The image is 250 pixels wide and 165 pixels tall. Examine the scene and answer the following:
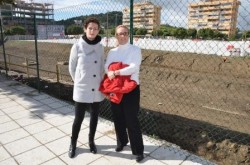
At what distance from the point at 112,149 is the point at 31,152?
1.16m

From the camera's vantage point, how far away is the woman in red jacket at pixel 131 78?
2666 mm

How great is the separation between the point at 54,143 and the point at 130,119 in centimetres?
143

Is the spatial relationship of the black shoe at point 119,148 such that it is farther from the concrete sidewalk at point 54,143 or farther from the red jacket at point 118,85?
the red jacket at point 118,85

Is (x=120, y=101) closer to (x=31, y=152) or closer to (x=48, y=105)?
(x=31, y=152)

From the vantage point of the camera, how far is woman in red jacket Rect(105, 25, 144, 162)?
2.67 meters

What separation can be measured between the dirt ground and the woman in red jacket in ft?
5.93

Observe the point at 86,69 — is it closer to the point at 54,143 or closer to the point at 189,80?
the point at 54,143

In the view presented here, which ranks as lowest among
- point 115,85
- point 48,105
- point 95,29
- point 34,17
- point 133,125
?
point 48,105

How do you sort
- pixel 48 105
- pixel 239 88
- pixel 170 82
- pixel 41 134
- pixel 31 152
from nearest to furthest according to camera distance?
pixel 31 152
pixel 41 134
pixel 48 105
pixel 239 88
pixel 170 82

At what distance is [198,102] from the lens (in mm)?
9047

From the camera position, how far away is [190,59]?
16891mm

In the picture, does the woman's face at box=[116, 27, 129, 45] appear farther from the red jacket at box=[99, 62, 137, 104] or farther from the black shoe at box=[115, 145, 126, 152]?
the black shoe at box=[115, 145, 126, 152]

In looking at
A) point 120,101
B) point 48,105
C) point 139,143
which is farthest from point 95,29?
point 48,105

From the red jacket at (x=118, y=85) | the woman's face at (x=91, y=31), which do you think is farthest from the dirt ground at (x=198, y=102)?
the woman's face at (x=91, y=31)
